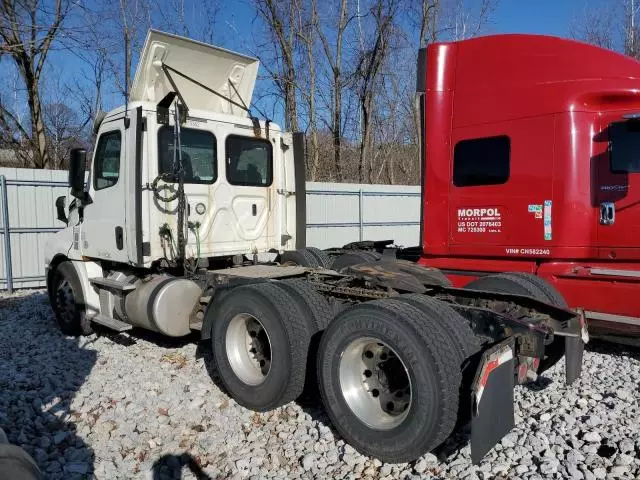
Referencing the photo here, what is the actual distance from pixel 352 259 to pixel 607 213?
303cm

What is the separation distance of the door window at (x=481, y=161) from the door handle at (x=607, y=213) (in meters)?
1.01

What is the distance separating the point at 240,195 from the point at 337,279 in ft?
6.66

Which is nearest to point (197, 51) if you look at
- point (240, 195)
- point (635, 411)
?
point (240, 195)

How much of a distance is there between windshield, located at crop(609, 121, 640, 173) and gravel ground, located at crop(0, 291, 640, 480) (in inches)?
79.7

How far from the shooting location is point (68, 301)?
6.66 metres

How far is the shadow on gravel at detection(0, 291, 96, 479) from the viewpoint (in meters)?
3.66

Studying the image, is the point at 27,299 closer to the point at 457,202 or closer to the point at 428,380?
the point at 457,202

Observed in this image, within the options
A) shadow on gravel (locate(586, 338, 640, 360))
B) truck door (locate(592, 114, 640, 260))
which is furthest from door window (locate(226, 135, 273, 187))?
shadow on gravel (locate(586, 338, 640, 360))

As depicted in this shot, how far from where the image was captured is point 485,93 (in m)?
5.98

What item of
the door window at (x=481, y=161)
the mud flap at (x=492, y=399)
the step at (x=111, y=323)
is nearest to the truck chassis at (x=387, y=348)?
the mud flap at (x=492, y=399)

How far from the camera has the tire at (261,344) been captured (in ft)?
13.4

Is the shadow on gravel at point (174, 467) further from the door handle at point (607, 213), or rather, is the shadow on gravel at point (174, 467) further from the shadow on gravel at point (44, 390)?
the door handle at point (607, 213)

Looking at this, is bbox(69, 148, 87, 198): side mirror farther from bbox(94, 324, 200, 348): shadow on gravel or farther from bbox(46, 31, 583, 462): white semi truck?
bbox(94, 324, 200, 348): shadow on gravel

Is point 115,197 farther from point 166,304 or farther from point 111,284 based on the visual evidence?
point 166,304
